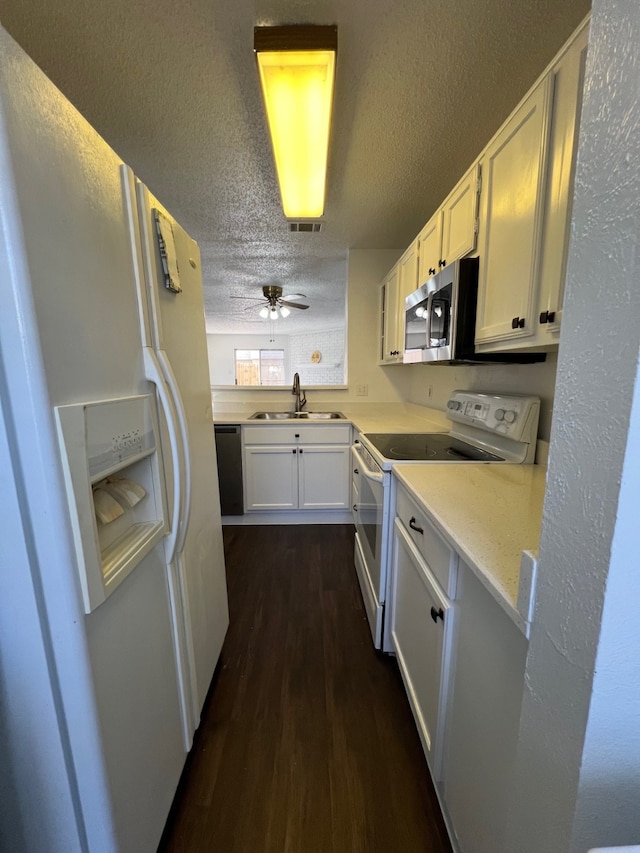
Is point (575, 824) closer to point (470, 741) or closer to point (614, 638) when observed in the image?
point (614, 638)

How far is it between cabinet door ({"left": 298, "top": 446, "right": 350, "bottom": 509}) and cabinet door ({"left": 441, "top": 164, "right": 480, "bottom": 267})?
166 cm

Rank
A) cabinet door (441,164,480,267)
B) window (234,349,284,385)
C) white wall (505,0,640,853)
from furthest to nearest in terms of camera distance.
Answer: window (234,349,284,385), cabinet door (441,164,480,267), white wall (505,0,640,853)

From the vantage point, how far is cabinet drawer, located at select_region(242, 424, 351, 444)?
2.80 meters

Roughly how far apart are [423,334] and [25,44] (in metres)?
1.89

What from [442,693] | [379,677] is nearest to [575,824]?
[442,693]

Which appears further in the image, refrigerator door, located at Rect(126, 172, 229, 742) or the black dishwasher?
the black dishwasher

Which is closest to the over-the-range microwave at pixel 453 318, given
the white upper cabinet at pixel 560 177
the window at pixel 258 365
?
the white upper cabinet at pixel 560 177

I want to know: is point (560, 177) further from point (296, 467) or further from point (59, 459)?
point (296, 467)

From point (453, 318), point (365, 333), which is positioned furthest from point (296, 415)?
point (453, 318)

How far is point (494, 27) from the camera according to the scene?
109cm

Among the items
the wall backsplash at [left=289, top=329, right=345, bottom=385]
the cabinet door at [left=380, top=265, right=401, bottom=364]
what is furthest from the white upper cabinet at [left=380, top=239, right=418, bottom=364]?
the wall backsplash at [left=289, top=329, right=345, bottom=385]

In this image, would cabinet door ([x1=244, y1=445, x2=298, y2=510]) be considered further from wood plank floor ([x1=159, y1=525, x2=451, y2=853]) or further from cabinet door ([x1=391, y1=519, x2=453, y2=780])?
cabinet door ([x1=391, y1=519, x2=453, y2=780])

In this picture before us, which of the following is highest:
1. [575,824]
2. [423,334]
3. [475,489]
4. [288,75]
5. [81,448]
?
[288,75]

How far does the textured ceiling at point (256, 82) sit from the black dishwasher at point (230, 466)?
162cm
